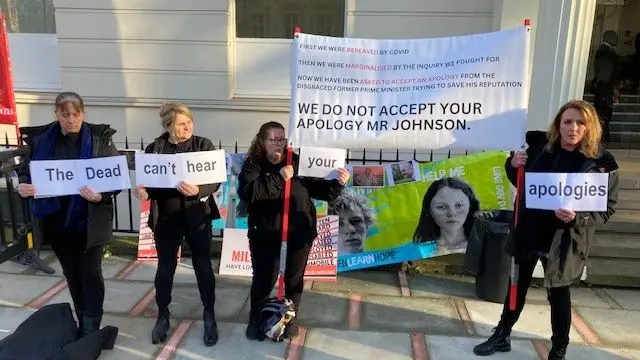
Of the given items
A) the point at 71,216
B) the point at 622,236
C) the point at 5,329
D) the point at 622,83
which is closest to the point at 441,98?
the point at 71,216

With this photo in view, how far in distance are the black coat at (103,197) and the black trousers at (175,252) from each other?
1.09 ft

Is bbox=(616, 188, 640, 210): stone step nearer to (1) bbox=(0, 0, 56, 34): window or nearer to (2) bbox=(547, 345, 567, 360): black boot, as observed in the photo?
(2) bbox=(547, 345, 567, 360): black boot

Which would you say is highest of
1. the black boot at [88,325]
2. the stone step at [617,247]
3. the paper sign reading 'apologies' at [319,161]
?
the paper sign reading 'apologies' at [319,161]

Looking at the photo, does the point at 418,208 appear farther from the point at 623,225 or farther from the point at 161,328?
the point at 161,328

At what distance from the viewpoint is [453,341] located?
11.8 ft

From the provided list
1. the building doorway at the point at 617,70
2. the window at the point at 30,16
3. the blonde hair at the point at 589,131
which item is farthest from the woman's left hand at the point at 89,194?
the building doorway at the point at 617,70

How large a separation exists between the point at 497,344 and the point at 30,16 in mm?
7355

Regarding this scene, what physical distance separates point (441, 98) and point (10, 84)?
4508mm

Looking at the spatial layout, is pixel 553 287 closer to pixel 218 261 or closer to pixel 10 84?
pixel 218 261

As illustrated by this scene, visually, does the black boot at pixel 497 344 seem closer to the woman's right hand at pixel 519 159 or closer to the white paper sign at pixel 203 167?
the woman's right hand at pixel 519 159

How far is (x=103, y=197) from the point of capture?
3182 mm

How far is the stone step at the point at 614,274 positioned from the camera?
463 centimetres

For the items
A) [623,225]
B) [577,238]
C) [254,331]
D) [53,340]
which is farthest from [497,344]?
[53,340]

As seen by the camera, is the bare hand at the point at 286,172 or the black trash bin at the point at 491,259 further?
the black trash bin at the point at 491,259
